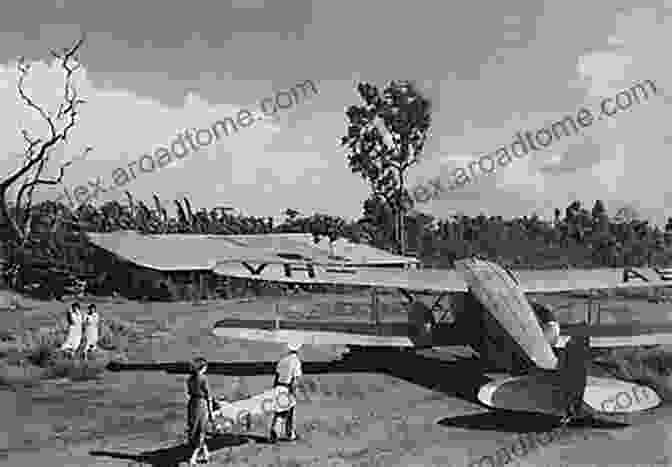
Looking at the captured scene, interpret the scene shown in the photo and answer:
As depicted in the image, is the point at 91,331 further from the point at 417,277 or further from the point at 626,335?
the point at 626,335

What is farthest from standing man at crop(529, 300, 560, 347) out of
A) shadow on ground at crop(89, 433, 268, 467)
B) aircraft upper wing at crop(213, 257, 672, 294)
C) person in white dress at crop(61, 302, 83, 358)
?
person in white dress at crop(61, 302, 83, 358)

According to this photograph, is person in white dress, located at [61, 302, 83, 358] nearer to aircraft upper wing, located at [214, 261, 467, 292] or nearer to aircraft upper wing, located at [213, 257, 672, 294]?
aircraft upper wing, located at [213, 257, 672, 294]

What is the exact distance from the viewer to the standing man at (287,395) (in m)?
8.42

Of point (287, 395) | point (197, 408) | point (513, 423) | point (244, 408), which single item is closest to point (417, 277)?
point (513, 423)

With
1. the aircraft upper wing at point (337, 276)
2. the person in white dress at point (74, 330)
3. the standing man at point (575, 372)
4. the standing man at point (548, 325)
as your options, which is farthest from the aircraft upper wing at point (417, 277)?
the standing man at point (575, 372)

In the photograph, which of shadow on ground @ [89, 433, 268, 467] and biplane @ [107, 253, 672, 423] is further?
biplane @ [107, 253, 672, 423]

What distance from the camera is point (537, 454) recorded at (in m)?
8.05

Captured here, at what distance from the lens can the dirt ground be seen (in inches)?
311

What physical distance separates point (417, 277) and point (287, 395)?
6.46m

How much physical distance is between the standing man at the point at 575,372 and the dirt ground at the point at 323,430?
0.51m

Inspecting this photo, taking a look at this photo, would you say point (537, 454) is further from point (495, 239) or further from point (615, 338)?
point (495, 239)

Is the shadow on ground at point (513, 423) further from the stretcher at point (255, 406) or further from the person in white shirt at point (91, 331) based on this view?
the person in white shirt at point (91, 331)

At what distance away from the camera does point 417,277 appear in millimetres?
14367

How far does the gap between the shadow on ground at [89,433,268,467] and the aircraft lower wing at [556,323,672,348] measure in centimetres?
618
